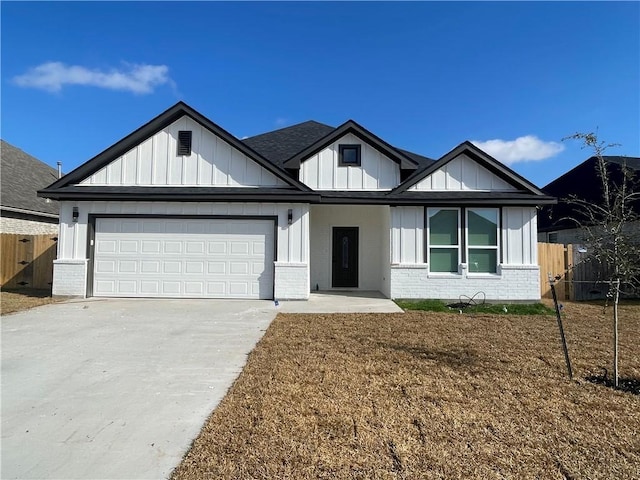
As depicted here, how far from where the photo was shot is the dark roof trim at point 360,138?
11.8 m

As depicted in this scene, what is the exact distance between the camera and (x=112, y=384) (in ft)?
14.8

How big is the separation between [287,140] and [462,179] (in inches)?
296

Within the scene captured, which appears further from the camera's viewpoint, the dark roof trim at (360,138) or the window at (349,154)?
the window at (349,154)

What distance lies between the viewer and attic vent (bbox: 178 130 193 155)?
1120 cm

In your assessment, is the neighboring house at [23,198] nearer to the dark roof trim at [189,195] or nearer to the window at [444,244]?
the dark roof trim at [189,195]

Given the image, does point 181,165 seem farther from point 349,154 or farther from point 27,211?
point 27,211

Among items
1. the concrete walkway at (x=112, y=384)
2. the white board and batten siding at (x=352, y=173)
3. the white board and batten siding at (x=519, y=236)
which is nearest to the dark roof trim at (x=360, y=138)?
the white board and batten siding at (x=352, y=173)

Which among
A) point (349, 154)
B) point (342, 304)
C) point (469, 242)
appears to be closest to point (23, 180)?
point (349, 154)

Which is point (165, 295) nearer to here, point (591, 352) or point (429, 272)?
point (429, 272)

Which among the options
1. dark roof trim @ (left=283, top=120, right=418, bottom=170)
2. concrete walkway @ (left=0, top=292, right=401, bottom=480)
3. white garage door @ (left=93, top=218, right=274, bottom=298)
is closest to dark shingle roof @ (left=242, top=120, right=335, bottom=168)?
dark roof trim @ (left=283, top=120, right=418, bottom=170)

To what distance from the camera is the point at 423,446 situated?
3092mm

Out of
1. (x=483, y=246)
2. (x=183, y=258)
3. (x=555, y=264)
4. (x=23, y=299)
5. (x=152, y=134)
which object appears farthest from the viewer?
Result: (x=555, y=264)

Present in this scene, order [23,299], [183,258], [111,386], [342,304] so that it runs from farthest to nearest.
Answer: [183,258] < [23,299] < [342,304] < [111,386]

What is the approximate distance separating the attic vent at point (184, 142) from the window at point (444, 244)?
7406 millimetres
